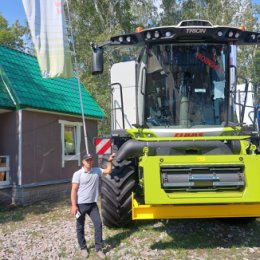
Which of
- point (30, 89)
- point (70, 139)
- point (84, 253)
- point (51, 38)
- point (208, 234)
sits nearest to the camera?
point (84, 253)

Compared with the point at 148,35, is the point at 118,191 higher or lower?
lower

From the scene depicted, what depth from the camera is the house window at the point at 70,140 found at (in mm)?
13987

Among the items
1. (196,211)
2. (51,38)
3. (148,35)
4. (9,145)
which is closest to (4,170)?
(9,145)

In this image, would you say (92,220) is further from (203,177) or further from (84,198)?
(203,177)

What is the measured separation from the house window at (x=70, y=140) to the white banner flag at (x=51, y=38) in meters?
3.39

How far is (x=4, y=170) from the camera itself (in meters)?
11.8

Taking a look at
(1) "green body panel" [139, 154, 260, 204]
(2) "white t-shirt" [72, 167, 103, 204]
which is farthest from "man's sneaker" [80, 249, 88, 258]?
(1) "green body panel" [139, 154, 260, 204]

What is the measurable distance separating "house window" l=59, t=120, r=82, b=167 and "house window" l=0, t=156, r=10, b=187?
7.58 feet

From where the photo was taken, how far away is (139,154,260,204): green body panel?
5.94 m

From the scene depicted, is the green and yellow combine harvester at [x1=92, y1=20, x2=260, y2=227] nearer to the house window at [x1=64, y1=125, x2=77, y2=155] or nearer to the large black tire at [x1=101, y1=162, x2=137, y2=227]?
the large black tire at [x1=101, y1=162, x2=137, y2=227]

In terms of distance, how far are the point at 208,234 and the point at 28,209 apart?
5407mm

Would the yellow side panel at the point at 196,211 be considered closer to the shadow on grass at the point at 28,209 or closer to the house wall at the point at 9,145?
the shadow on grass at the point at 28,209

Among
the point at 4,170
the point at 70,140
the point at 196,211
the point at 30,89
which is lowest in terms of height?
the point at 196,211

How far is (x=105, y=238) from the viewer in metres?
7.10
